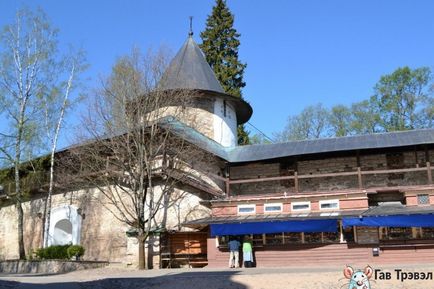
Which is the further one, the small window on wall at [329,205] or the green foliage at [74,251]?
the green foliage at [74,251]

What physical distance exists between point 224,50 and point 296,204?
59.9ft

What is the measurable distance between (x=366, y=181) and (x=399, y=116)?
55.3 ft

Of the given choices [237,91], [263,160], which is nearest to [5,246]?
[263,160]

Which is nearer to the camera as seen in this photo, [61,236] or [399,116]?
[61,236]

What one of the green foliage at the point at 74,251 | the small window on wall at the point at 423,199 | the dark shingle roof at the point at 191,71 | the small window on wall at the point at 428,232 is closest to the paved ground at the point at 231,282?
the small window on wall at the point at 428,232

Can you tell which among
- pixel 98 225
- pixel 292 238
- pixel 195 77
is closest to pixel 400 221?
pixel 292 238

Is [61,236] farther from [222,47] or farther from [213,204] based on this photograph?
[222,47]

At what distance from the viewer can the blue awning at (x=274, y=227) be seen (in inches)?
699

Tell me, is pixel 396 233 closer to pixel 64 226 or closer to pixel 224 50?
pixel 64 226

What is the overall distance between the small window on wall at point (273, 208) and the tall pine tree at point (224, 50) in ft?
46.1

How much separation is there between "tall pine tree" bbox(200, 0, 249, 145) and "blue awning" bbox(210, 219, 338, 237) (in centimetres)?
1592

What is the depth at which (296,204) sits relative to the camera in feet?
66.0

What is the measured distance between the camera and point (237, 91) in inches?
1346

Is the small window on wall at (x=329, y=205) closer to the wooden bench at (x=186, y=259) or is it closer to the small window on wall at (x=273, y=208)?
the small window on wall at (x=273, y=208)
